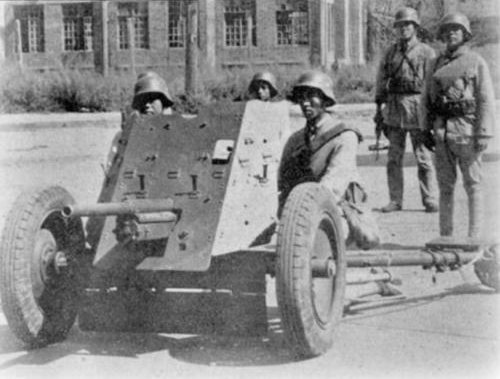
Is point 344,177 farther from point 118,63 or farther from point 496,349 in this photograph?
point 118,63

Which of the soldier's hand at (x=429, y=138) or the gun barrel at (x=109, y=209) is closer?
the gun barrel at (x=109, y=209)

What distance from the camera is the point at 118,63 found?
51781mm

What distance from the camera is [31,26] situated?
53.8 m

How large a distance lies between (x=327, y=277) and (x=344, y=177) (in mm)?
1209

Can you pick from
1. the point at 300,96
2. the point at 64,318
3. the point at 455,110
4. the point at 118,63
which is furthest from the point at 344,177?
the point at 118,63

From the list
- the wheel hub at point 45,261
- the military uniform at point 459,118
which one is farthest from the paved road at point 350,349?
the military uniform at point 459,118

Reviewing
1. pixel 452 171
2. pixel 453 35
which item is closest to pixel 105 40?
pixel 452 171

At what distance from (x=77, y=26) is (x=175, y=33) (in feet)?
16.0

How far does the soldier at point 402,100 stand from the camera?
13.0 m

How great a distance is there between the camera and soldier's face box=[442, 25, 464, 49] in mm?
9867

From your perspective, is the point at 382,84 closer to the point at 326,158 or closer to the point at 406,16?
the point at 406,16

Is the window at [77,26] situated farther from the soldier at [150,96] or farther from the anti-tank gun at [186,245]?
the anti-tank gun at [186,245]

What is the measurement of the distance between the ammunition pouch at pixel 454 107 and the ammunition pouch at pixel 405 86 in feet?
9.63

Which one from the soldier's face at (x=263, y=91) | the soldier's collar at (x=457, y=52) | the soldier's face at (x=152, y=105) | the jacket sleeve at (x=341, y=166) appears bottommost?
the jacket sleeve at (x=341, y=166)
